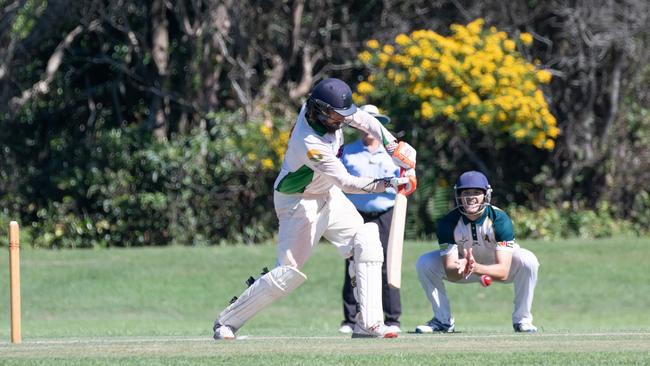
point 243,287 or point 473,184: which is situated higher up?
point 473,184

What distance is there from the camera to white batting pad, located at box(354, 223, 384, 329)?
30.6ft

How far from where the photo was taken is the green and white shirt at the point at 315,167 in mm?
9188

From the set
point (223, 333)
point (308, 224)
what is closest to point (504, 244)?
point (308, 224)

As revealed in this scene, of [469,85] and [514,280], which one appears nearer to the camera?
[514,280]

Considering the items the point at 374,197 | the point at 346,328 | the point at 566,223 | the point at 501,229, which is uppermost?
the point at 374,197

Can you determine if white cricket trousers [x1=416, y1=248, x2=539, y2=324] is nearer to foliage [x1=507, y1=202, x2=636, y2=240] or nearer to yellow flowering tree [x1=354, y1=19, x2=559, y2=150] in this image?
yellow flowering tree [x1=354, y1=19, x2=559, y2=150]

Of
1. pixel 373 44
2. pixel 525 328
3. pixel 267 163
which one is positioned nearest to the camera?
pixel 525 328

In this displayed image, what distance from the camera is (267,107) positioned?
794 inches

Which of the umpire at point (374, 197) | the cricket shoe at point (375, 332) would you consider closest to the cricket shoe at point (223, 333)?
the cricket shoe at point (375, 332)

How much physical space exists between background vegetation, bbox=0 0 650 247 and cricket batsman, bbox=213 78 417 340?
30.8ft

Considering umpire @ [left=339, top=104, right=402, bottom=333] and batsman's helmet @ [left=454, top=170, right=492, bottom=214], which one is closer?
batsman's helmet @ [left=454, top=170, right=492, bottom=214]

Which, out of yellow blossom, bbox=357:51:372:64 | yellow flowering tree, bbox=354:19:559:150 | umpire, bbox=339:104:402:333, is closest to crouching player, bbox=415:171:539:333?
umpire, bbox=339:104:402:333

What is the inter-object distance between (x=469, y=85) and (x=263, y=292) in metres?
10.1

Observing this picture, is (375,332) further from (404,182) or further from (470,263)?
(470,263)
